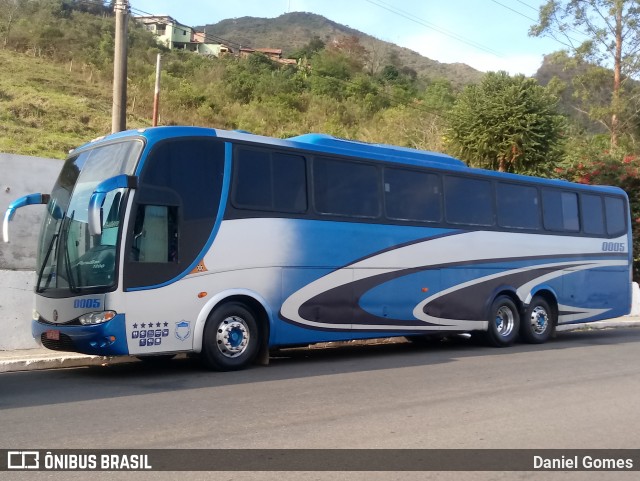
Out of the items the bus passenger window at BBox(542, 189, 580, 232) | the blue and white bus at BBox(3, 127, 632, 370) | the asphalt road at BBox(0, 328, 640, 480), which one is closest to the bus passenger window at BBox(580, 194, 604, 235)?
the bus passenger window at BBox(542, 189, 580, 232)

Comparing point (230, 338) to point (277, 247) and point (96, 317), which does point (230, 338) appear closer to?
point (277, 247)

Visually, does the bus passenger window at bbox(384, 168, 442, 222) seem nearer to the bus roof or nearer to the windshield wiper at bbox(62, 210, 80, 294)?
the bus roof

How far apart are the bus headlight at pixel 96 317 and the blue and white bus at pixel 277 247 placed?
0.06 feet

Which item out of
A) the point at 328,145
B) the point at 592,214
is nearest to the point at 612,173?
the point at 592,214

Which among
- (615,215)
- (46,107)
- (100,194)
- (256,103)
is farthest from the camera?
(256,103)

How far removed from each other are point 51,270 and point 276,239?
3286mm

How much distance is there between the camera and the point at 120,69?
14.2m

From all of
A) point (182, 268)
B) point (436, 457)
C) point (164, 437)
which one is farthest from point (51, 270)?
point (436, 457)

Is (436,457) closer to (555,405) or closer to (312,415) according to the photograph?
(312,415)

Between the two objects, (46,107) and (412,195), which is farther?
(46,107)

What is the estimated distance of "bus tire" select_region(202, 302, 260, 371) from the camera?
10570mm

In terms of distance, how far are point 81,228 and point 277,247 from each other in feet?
9.68

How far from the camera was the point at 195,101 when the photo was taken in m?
49.6

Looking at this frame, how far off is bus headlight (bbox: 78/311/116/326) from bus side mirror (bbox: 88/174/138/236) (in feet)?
3.42
